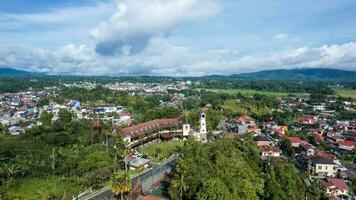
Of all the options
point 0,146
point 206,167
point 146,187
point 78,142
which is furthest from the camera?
point 78,142

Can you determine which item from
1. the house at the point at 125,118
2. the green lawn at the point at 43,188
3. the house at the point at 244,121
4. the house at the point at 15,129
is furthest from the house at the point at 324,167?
the house at the point at 15,129

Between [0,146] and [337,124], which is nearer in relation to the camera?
[0,146]

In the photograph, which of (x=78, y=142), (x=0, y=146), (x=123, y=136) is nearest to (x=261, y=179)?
(x=123, y=136)

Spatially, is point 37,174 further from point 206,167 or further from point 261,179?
point 261,179

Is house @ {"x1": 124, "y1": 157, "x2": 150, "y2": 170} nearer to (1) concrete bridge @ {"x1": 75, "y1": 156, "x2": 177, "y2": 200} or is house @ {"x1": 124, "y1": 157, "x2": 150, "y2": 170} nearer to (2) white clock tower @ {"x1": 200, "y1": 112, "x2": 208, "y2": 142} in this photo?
(1) concrete bridge @ {"x1": 75, "y1": 156, "x2": 177, "y2": 200}

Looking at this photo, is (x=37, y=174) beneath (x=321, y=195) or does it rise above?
above

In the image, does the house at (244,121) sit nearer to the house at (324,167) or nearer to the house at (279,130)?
the house at (279,130)

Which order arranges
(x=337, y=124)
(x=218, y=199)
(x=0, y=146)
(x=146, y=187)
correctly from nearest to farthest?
1. (x=218, y=199)
2. (x=146, y=187)
3. (x=0, y=146)
4. (x=337, y=124)
